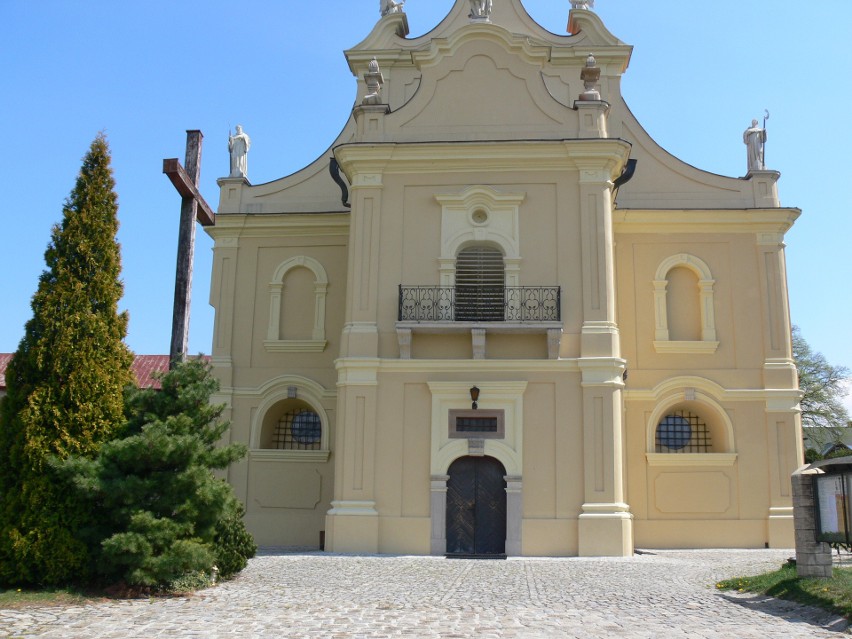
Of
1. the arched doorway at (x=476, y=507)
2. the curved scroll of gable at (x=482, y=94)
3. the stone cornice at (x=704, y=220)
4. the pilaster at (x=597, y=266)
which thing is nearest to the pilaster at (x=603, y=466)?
the pilaster at (x=597, y=266)

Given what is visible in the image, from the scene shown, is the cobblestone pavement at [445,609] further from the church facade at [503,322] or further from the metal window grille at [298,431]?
the metal window grille at [298,431]

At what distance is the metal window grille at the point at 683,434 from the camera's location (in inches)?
862

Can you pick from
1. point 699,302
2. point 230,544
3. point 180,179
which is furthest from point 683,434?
point 180,179

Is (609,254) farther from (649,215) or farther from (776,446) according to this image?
(776,446)

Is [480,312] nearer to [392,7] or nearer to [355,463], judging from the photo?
[355,463]

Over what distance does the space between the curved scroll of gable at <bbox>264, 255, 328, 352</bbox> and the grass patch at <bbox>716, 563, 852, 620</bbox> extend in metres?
12.5

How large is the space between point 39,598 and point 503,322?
10.8m

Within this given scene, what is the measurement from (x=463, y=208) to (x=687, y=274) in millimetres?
6733

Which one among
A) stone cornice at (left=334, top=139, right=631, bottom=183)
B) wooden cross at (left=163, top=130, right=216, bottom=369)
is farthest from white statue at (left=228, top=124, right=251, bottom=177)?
wooden cross at (left=163, top=130, right=216, bottom=369)

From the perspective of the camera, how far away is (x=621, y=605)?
11133 mm

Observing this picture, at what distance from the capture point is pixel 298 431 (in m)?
22.8

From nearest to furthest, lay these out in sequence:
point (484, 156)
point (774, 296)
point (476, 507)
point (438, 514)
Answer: point (438, 514), point (476, 507), point (484, 156), point (774, 296)

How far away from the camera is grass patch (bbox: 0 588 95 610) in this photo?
10405 millimetres

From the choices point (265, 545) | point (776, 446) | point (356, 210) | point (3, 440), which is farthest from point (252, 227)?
point (776, 446)
